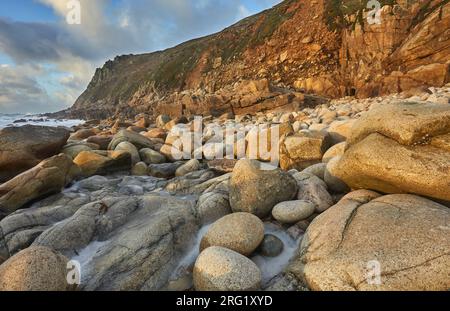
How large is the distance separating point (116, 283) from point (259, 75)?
3455 cm

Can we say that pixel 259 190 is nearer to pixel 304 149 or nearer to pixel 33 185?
pixel 304 149

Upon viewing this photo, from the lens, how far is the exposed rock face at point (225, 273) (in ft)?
11.5

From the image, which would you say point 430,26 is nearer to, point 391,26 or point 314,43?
point 391,26

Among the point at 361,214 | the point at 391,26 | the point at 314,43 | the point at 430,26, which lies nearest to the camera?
→ the point at 361,214

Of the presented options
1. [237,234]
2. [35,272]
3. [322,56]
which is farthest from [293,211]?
[322,56]

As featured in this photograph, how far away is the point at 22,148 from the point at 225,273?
8.15m

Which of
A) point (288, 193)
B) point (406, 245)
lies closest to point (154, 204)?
point (288, 193)

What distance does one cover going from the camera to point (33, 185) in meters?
6.91

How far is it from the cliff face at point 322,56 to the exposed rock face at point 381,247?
65.3 feet

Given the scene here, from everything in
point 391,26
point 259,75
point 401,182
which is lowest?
point 401,182

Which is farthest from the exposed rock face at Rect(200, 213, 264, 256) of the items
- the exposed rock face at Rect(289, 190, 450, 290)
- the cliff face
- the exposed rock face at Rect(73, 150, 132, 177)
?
the cliff face

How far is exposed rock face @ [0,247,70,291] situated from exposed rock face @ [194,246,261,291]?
158cm

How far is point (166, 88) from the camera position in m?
53.7

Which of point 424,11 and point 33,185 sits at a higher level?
point 424,11
